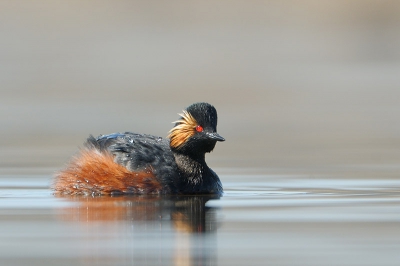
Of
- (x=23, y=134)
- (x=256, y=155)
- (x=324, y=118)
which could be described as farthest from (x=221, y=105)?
(x=256, y=155)

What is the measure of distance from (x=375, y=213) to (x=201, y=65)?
3118 cm

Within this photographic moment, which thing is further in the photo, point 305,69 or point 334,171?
point 305,69

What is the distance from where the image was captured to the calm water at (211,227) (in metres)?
9.55

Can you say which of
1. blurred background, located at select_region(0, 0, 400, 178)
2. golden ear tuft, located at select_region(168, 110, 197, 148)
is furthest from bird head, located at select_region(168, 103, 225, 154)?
blurred background, located at select_region(0, 0, 400, 178)

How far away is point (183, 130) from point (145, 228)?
3374 millimetres

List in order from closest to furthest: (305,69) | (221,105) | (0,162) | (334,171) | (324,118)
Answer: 1. (334,171)
2. (0,162)
3. (324,118)
4. (221,105)
5. (305,69)

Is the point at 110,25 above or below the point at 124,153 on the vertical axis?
above

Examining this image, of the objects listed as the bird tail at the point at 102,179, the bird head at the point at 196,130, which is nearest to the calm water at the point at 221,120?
the bird tail at the point at 102,179

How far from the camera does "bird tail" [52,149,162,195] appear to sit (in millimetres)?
13734

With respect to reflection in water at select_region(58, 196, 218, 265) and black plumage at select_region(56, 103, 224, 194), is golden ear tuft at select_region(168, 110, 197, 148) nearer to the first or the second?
black plumage at select_region(56, 103, 224, 194)

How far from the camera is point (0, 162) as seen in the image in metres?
18.2

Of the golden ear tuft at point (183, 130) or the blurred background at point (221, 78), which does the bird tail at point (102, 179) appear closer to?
the golden ear tuft at point (183, 130)

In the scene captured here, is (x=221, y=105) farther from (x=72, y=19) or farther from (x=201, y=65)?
(x=72, y=19)

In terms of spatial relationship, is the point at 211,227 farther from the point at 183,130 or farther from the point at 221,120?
the point at 221,120
